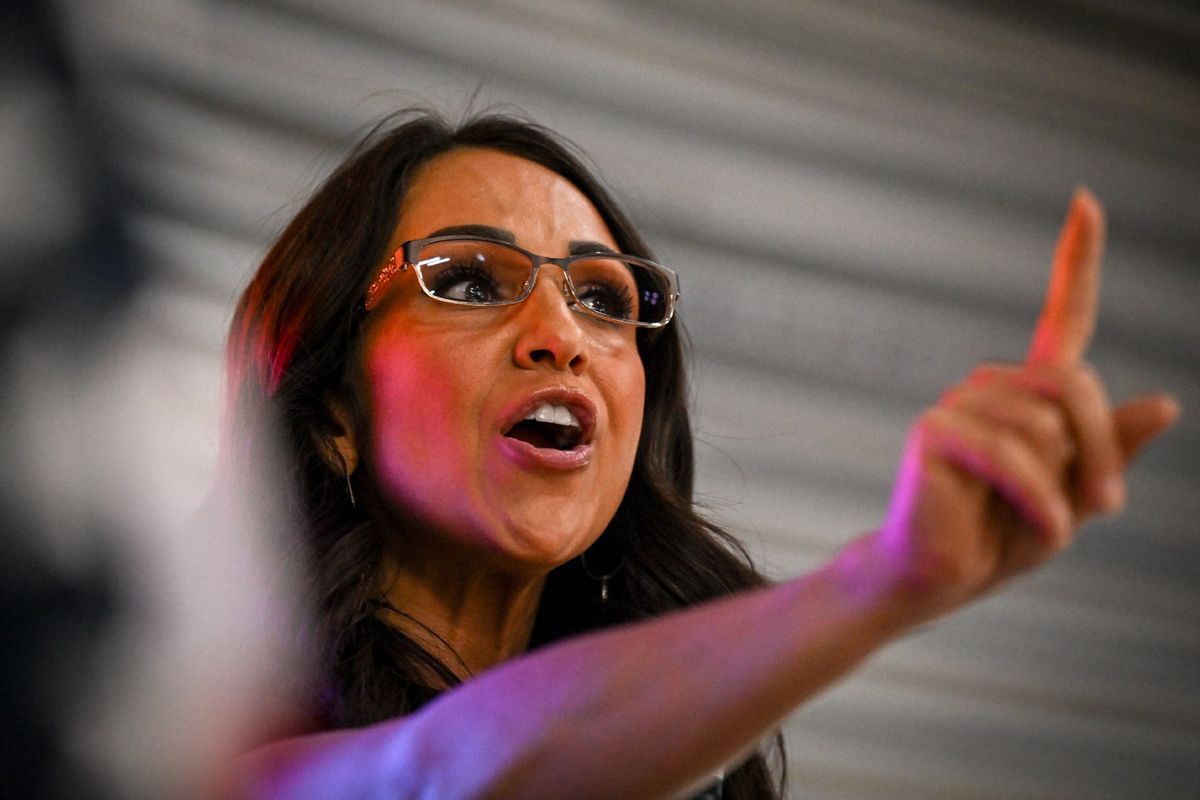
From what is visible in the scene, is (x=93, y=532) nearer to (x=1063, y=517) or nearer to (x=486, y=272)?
(x=486, y=272)

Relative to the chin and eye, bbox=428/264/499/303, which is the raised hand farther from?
eye, bbox=428/264/499/303

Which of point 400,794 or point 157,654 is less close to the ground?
point 400,794

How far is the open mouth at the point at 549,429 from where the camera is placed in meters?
1.61

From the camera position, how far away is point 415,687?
1503mm

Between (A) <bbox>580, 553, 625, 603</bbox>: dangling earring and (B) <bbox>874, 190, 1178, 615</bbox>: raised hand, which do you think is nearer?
(B) <bbox>874, 190, 1178, 615</bbox>: raised hand

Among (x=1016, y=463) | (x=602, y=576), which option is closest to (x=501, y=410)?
(x=602, y=576)

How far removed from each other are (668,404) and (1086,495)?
1.20m

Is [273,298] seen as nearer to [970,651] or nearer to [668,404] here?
[668,404]

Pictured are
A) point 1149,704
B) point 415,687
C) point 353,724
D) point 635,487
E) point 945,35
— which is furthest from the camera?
point 1149,704

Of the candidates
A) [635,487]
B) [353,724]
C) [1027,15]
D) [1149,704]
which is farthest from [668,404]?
[1149,704]

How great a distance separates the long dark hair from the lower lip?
0.21 meters

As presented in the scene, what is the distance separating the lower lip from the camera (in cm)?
156

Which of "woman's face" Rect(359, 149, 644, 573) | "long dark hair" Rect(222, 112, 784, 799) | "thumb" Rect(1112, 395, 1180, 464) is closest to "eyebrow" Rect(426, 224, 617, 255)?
"woman's face" Rect(359, 149, 644, 573)

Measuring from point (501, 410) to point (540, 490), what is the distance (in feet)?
0.33
